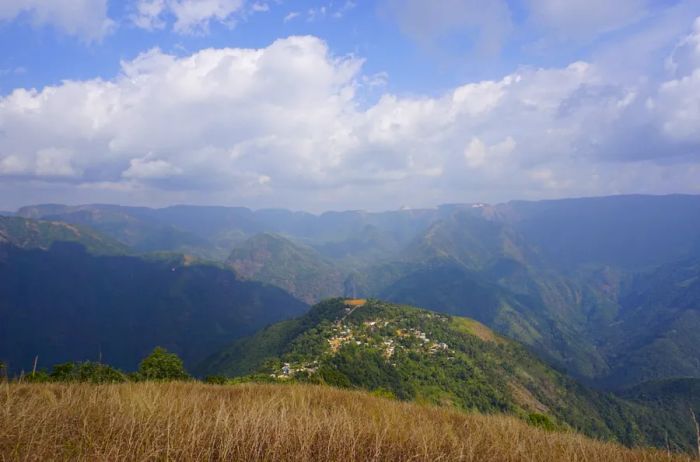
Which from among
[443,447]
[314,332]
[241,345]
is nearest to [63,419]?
[443,447]

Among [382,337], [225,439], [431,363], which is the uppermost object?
[225,439]

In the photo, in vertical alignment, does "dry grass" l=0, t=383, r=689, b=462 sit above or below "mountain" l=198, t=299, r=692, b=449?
above

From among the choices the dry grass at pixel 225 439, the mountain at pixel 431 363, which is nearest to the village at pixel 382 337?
the mountain at pixel 431 363

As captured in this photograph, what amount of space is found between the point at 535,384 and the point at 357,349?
59317 millimetres

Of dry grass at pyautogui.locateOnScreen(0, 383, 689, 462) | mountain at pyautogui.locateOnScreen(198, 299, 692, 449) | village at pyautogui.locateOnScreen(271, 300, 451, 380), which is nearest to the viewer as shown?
dry grass at pyautogui.locateOnScreen(0, 383, 689, 462)

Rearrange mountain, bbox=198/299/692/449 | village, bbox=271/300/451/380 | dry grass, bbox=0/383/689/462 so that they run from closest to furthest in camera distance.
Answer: dry grass, bbox=0/383/689/462, mountain, bbox=198/299/692/449, village, bbox=271/300/451/380

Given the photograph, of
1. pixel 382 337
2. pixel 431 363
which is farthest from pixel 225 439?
pixel 382 337

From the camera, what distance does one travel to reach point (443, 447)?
4285 millimetres

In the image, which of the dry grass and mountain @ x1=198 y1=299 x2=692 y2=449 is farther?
mountain @ x1=198 y1=299 x2=692 y2=449

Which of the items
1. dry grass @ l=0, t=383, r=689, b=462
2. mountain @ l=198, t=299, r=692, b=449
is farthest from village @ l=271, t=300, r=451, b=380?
dry grass @ l=0, t=383, r=689, b=462

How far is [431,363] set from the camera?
9175 centimetres

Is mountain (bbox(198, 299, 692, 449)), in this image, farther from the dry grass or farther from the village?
the dry grass

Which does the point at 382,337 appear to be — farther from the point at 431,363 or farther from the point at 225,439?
the point at 225,439

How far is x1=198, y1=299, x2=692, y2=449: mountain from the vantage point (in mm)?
78062
